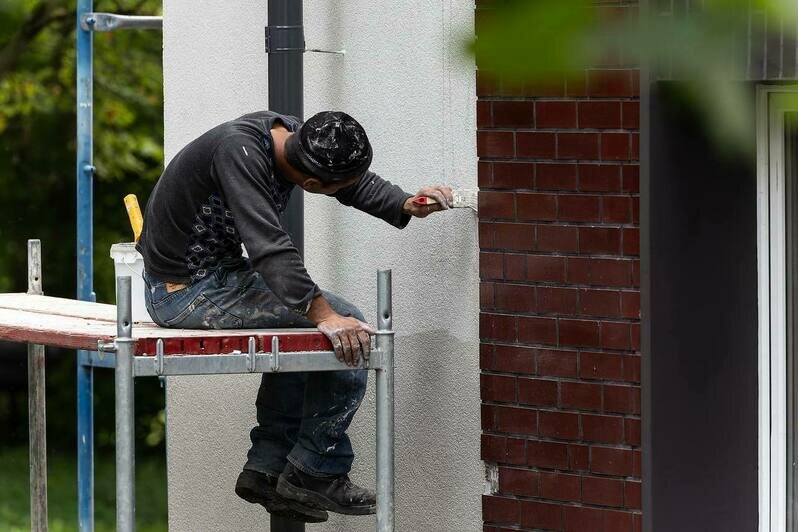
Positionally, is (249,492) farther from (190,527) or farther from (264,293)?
(190,527)

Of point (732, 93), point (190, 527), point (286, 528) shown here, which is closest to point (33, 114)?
point (190, 527)

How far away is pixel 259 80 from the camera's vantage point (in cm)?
573

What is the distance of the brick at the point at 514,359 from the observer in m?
4.75

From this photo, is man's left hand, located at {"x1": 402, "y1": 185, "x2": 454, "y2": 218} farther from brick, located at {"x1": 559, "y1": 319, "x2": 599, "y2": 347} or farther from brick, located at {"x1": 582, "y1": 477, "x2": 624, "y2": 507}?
brick, located at {"x1": 582, "y1": 477, "x2": 624, "y2": 507}

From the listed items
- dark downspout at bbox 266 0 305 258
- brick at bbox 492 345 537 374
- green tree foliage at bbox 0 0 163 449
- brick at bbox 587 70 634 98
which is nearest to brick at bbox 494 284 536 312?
brick at bbox 492 345 537 374

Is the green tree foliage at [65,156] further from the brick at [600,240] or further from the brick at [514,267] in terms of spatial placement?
the brick at [600,240]

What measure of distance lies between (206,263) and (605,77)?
4.24ft

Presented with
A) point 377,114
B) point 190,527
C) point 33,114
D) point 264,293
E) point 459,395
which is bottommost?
point 190,527

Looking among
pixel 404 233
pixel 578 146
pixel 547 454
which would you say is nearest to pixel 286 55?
pixel 404 233

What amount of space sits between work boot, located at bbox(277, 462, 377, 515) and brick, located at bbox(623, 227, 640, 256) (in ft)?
3.56

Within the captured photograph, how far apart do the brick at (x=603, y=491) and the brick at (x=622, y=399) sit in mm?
222

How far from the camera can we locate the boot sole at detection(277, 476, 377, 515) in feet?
15.1

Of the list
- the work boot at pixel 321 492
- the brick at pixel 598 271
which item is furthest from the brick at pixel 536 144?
the work boot at pixel 321 492

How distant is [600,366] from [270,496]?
3.69ft
